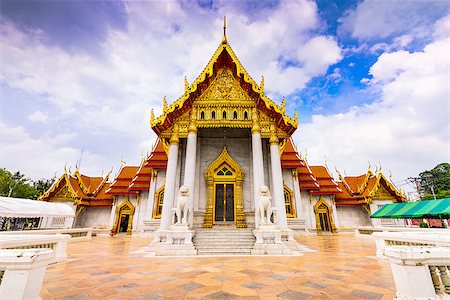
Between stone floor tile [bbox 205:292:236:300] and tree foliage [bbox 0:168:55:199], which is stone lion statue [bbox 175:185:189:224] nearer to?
stone floor tile [bbox 205:292:236:300]

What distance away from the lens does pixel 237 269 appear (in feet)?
14.3

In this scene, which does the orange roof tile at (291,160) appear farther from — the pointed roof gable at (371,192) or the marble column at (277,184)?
the pointed roof gable at (371,192)

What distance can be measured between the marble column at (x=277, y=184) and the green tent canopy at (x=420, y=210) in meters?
9.97

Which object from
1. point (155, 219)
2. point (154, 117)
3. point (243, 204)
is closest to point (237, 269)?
point (243, 204)

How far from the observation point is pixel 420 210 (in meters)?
12.8

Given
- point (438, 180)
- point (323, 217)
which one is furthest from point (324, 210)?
point (438, 180)

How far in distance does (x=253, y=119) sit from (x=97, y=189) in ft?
50.4

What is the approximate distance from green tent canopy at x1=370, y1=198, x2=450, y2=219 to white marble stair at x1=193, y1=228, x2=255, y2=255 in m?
11.4

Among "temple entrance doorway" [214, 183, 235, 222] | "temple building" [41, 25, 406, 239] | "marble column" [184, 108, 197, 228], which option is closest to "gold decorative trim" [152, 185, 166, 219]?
"temple building" [41, 25, 406, 239]

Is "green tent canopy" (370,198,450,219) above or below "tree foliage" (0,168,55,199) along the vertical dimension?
below

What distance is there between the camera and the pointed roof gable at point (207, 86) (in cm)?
913

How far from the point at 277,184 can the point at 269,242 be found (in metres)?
2.34

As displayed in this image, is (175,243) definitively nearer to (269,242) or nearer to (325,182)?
(269,242)

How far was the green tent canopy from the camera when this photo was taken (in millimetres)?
11852
